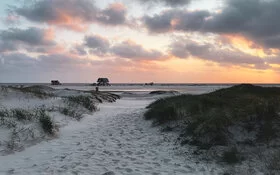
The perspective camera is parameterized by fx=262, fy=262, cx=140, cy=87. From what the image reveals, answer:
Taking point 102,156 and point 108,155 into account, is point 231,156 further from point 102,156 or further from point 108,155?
point 102,156

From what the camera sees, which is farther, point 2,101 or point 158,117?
point 2,101

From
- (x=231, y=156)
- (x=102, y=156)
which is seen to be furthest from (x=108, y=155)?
(x=231, y=156)

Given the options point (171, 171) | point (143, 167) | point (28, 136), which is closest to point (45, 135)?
point (28, 136)

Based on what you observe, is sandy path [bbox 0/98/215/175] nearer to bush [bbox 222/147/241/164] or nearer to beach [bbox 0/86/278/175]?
beach [bbox 0/86/278/175]

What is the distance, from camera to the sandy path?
6727mm

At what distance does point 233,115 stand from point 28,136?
7.72 meters

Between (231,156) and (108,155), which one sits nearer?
(231,156)

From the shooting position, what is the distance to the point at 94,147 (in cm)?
896

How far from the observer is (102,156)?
786 centimetres

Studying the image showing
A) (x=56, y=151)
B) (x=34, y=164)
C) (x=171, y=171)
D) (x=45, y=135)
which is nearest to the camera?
(x=171, y=171)

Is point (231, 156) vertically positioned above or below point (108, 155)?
above

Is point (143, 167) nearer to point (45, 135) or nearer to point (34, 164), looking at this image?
point (34, 164)

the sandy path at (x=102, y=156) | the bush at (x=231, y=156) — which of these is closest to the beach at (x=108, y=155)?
the sandy path at (x=102, y=156)

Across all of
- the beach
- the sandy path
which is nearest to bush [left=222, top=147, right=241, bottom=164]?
the beach
